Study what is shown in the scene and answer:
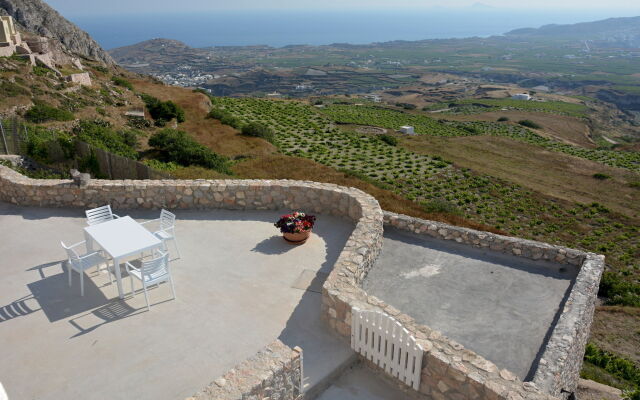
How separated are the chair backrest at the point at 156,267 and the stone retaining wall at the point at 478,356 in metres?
2.51

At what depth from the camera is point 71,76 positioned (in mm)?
34781

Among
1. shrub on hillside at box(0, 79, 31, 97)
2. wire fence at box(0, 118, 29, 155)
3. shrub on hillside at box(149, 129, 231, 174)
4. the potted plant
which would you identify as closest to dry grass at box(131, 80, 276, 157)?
shrub on hillside at box(149, 129, 231, 174)

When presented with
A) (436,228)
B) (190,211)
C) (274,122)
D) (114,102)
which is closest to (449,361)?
(436,228)

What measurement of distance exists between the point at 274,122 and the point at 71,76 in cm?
1698

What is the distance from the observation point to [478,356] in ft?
17.9

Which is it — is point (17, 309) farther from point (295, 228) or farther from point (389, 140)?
point (389, 140)

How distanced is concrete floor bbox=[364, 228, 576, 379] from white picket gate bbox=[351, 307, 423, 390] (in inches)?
61.1

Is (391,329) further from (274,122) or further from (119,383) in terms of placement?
(274,122)

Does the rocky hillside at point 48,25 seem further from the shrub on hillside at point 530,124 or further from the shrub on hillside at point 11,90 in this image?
the shrub on hillside at point 530,124

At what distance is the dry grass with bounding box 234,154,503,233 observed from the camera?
14.6 m

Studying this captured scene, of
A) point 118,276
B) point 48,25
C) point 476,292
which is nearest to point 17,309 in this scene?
point 118,276

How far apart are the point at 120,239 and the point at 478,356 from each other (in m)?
5.79

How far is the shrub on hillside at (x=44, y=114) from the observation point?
24.2 metres

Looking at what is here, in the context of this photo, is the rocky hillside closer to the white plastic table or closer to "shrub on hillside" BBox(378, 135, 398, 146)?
"shrub on hillside" BBox(378, 135, 398, 146)
